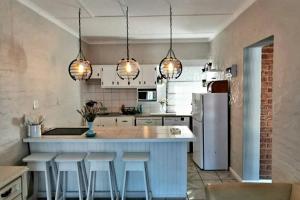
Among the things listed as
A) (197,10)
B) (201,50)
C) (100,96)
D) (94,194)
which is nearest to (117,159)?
(94,194)

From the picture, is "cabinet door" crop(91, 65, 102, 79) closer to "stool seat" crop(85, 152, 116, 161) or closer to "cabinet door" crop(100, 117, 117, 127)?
"cabinet door" crop(100, 117, 117, 127)

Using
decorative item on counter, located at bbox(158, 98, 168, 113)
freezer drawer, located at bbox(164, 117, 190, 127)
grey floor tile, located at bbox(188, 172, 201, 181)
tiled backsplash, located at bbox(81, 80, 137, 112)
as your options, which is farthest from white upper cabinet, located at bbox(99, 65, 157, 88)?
grey floor tile, located at bbox(188, 172, 201, 181)

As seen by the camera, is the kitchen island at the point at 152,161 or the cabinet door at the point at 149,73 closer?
the kitchen island at the point at 152,161

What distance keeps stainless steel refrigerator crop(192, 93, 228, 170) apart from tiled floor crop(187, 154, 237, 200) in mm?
160

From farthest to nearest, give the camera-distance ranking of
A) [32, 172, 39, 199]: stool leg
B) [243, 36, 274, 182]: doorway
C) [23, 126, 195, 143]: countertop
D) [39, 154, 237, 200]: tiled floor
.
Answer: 1. [243, 36, 274, 182]: doorway
2. [39, 154, 237, 200]: tiled floor
3. [32, 172, 39, 199]: stool leg
4. [23, 126, 195, 143]: countertop

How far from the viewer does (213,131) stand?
15.4 feet

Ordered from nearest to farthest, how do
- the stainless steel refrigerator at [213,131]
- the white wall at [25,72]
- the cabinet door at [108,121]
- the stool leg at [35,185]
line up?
the white wall at [25,72] < the stool leg at [35,185] < the stainless steel refrigerator at [213,131] < the cabinet door at [108,121]

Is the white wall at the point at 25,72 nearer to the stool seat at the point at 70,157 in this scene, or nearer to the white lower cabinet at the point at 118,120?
the stool seat at the point at 70,157

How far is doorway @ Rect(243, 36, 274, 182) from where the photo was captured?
3.85m

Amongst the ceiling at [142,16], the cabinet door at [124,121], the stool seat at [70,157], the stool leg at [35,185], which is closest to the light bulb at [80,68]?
the ceiling at [142,16]

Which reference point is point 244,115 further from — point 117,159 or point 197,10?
point 117,159

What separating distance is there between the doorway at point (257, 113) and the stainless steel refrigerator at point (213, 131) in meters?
0.77

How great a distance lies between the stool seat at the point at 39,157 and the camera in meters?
3.13

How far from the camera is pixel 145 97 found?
6258 mm
